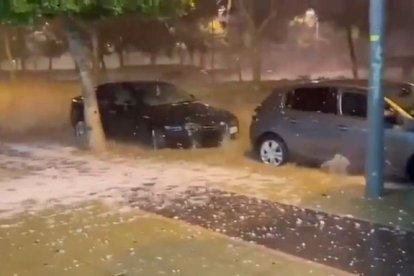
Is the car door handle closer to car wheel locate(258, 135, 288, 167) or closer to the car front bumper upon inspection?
car wheel locate(258, 135, 288, 167)

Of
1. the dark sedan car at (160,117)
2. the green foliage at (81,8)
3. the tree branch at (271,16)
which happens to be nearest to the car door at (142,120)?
the dark sedan car at (160,117)

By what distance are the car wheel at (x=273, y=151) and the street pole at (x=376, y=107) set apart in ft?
10.4

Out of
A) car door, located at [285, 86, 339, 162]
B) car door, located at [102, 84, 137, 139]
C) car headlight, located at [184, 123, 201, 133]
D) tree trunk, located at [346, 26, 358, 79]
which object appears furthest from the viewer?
tree trunk, located at [346, 26, 358, 79]

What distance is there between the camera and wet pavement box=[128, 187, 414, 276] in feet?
26.7

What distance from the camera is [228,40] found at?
114 ft

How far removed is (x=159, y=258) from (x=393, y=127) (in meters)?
5.39

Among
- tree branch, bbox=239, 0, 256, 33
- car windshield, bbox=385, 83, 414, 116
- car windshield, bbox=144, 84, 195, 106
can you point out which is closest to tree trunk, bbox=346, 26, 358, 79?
tree branch, bbox=239, 0, 256, 33

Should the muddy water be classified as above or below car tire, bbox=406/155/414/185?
below

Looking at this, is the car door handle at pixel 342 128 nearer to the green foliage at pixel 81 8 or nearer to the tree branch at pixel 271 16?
the green foliage at pixel 81 8

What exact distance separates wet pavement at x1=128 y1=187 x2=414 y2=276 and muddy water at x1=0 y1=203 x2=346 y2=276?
0.30m

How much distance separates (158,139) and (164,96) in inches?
71.0

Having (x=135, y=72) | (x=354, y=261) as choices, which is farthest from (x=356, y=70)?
(x=354, y=261)

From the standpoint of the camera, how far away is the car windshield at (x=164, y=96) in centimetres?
1803

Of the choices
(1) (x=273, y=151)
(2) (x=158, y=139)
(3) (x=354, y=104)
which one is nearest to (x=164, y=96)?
(2) (x=158, y=139)
